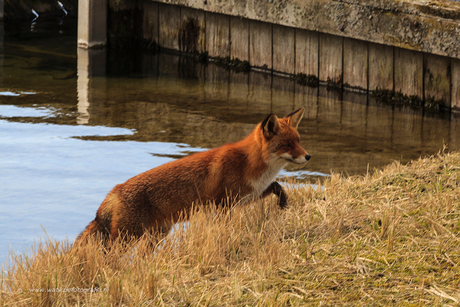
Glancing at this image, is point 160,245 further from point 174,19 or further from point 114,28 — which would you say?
point 114,28

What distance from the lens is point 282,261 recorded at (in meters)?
4.27

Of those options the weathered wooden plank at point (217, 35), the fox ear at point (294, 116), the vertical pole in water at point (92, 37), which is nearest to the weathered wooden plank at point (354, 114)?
the weathered wooden plank at point (217, 35)

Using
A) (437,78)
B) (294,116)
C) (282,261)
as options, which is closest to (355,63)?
(437,78)

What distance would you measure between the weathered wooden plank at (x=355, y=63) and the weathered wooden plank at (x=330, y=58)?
0.11m

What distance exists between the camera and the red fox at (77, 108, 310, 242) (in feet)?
16.1

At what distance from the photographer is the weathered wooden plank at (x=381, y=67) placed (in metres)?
10.2

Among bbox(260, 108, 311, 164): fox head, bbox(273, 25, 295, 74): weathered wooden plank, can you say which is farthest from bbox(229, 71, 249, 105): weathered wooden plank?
bbox(260, 108, 311, 164): fox head

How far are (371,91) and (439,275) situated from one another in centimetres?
707

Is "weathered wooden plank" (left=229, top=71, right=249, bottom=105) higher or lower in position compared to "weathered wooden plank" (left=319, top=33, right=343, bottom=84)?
lower

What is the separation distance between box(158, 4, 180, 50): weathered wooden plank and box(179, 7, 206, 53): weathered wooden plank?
17 cm

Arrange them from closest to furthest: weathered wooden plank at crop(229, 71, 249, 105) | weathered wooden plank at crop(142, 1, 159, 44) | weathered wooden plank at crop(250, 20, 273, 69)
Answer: weathered wooden plank at crop(229, 71, 249, 105) → weathered wooden plank at crop(250, 20, 273, 69) → weathered wooden plank at crop(142, 1, 159, 44)

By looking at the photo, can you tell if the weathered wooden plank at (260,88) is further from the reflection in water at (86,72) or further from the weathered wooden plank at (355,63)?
the reflection in water at (86,72)

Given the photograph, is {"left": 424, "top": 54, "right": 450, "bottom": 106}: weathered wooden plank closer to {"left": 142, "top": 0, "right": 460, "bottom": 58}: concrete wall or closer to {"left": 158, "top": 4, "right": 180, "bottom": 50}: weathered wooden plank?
{"left": 142, "top": 0, "right": 460, "bottom": 58}: concrete wall

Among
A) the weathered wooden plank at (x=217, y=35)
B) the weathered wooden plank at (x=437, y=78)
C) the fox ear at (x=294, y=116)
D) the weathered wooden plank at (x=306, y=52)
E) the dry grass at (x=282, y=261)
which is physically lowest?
the dry grass at (x=282, y=261)
